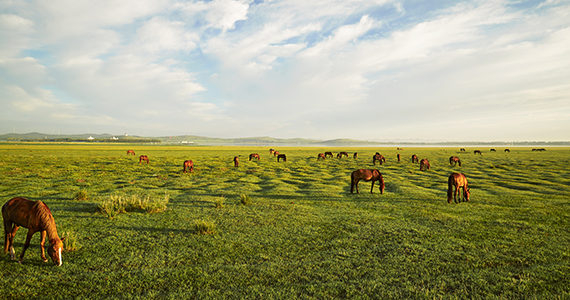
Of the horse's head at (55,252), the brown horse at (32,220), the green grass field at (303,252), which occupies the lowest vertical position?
the green grass field at (303,252)

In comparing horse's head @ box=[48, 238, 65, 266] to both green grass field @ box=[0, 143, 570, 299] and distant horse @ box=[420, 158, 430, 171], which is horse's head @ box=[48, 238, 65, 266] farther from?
distant horse @ box=[420, 158, 430, 171]

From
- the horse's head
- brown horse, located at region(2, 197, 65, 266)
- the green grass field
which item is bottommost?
the green grass field

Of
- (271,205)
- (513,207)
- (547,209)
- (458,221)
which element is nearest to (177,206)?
(271,205)

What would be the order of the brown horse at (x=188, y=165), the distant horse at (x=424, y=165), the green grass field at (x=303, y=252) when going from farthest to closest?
the distant horse at (x=424, y=165) < the brown horse at (x=188, y=165) < the green grass field at (x=303, y=252)

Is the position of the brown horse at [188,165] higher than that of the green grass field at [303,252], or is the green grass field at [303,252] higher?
the brown horse at [188,165]

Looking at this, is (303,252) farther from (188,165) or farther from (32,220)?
(188,165)

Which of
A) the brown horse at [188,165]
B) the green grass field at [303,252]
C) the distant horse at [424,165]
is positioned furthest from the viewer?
the distant horse at [424,165]

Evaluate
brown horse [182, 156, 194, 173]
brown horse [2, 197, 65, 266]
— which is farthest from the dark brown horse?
brown horse [2, 197, 65, 266]

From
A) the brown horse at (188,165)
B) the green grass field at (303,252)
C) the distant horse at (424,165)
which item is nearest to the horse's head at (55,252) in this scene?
the green grass field at (303,252)

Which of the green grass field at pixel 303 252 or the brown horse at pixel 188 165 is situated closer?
the green grass field at pixel 303 252

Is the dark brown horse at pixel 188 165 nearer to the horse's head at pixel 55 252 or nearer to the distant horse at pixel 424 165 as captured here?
the horse's head at pixel 55 252

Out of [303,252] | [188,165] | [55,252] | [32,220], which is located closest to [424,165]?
[188,165]

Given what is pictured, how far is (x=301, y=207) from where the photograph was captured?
37.9 feet

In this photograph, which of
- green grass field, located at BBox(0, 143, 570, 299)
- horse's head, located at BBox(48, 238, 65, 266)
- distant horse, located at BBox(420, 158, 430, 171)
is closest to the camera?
green grass field, located at BBox(0, 143, 570, 299)
